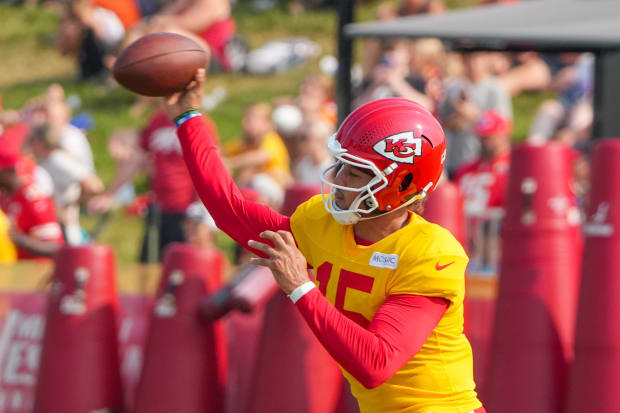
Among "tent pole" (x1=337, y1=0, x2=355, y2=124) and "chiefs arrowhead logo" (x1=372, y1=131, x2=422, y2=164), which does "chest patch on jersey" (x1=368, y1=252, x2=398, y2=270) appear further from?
"tent pole" (x1=337, y1=0, x2=355, y2=124)

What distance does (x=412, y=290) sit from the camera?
325 cm

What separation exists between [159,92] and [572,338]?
2.50 metres

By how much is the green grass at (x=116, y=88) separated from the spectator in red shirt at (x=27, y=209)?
3.00m

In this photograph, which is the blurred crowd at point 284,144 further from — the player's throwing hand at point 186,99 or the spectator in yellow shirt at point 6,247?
the player's throwing hand at point 186,99

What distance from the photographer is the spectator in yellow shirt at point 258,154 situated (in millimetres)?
9055

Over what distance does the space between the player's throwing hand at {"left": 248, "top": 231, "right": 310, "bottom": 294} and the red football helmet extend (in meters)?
0.27

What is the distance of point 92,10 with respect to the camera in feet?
47.0

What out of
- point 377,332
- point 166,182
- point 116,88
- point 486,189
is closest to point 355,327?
point 377,332

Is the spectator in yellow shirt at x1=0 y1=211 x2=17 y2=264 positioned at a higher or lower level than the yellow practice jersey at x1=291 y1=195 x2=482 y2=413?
lower

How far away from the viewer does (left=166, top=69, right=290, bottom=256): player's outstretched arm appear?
12.3 ft

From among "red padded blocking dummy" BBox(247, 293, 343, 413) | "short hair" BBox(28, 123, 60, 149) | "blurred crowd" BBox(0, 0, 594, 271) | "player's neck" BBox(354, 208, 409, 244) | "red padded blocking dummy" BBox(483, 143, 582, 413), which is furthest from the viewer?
"short hair" BBox(28, 123, 60, 149)

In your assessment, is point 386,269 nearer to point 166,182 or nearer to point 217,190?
point 217,190

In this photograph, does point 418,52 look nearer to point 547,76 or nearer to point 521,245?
point 547,76

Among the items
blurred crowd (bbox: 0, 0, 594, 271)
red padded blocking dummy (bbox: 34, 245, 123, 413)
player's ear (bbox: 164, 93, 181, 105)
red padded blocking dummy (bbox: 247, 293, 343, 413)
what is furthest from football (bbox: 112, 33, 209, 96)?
red padded blocking dummy (bbox: 34, 245, 123, 413)
